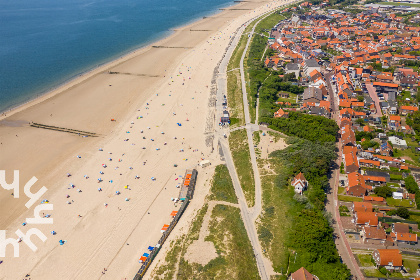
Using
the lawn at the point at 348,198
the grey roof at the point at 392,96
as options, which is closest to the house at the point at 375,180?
the lawn at the point at 348,198

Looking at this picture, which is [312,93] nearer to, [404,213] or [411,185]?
[411,185]

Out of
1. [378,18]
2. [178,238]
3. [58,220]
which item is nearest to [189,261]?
[178,238]

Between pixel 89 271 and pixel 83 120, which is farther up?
pixel 83 120

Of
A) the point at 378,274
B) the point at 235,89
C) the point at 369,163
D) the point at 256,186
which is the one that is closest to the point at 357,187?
the point at 369,163

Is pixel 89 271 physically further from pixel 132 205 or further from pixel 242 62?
pixel 242 62

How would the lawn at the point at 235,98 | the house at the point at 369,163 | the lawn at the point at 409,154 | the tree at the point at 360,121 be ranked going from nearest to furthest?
the house at the point at 369,163, the lawn at the point at 409,154, the tree at the point at 360,121, the lawn at the point at 235,98

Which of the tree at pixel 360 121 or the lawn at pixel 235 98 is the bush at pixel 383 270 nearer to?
the tree at pixel 360 121

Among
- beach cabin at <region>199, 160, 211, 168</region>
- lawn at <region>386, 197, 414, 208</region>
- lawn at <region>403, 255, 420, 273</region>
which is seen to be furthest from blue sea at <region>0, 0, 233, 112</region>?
lawn at <region>403, 255, 420, 273</region>
